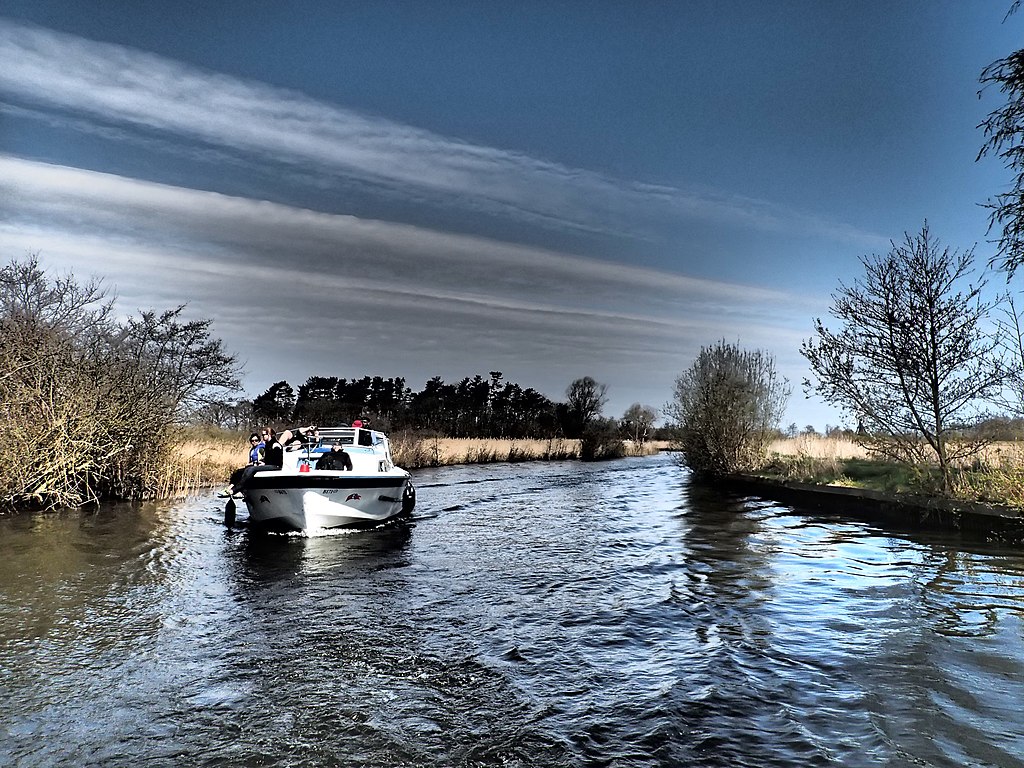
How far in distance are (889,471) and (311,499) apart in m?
14.5

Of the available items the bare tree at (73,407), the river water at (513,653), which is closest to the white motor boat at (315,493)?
the river water at (513,653)

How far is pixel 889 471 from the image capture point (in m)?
17.5

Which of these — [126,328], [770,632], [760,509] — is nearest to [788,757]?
[770,632]

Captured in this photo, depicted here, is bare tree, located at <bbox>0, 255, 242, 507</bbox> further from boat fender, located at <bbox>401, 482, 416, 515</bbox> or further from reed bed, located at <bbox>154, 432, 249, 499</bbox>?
boat fender, located at <bbox>401, 482, 416, 515</bbox>

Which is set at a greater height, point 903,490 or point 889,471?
point 889,471

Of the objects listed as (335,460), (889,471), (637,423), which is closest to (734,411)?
(889,471)

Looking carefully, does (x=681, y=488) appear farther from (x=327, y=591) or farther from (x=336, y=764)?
(x=336, y=764)

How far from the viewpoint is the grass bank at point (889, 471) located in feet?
40.1

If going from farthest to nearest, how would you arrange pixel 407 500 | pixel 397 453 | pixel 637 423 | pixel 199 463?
1. pixel 637 423
2. pixel 397 453
3. pixel 199 463
4. pixel 407 500

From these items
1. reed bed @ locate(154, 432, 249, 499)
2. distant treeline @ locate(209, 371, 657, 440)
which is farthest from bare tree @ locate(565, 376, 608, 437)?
reed bed @ locate(154, 432, 249, 499)

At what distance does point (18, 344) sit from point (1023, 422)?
20146 millimetres

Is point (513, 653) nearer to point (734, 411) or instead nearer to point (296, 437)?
point (296, 437)

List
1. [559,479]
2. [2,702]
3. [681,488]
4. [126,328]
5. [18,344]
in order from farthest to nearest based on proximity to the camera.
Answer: [559,479]
[681,488]
[126,328]
[18,344]
[2,702]

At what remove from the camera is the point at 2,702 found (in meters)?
5.07
